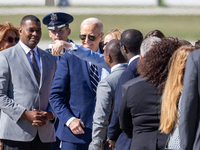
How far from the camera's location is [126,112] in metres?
2.40

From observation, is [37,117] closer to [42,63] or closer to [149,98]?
[42,63]

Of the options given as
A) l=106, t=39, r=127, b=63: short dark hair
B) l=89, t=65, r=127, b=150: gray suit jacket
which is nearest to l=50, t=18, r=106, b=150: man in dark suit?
l=89, t=65, r=127, b=150: gray suit jacket

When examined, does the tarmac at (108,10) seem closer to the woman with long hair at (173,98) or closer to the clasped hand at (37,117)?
the clasped hand at (37,117)

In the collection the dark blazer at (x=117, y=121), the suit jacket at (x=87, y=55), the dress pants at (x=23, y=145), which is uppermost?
the suit jacket at (x=87, y=55)

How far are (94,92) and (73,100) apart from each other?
0.22 metres

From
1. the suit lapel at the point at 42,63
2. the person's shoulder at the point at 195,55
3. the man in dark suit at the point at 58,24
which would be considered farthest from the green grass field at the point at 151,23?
the person's shoulder at the point at 195,55

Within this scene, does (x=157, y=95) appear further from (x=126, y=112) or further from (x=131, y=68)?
(x=131, y=68)

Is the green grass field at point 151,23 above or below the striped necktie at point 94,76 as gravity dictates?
above

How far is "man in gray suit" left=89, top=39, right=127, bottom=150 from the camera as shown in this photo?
2863 mm

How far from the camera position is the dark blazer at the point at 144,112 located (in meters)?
2.26

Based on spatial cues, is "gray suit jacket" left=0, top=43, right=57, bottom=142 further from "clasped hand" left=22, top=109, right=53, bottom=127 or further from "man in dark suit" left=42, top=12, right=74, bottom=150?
"man in dark suit" left=42, top=12, right=74, bottom=150

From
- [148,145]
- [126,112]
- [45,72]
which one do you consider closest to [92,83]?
[45,72]

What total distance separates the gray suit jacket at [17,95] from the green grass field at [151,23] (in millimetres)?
5311

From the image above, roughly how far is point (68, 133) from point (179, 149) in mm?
1403
